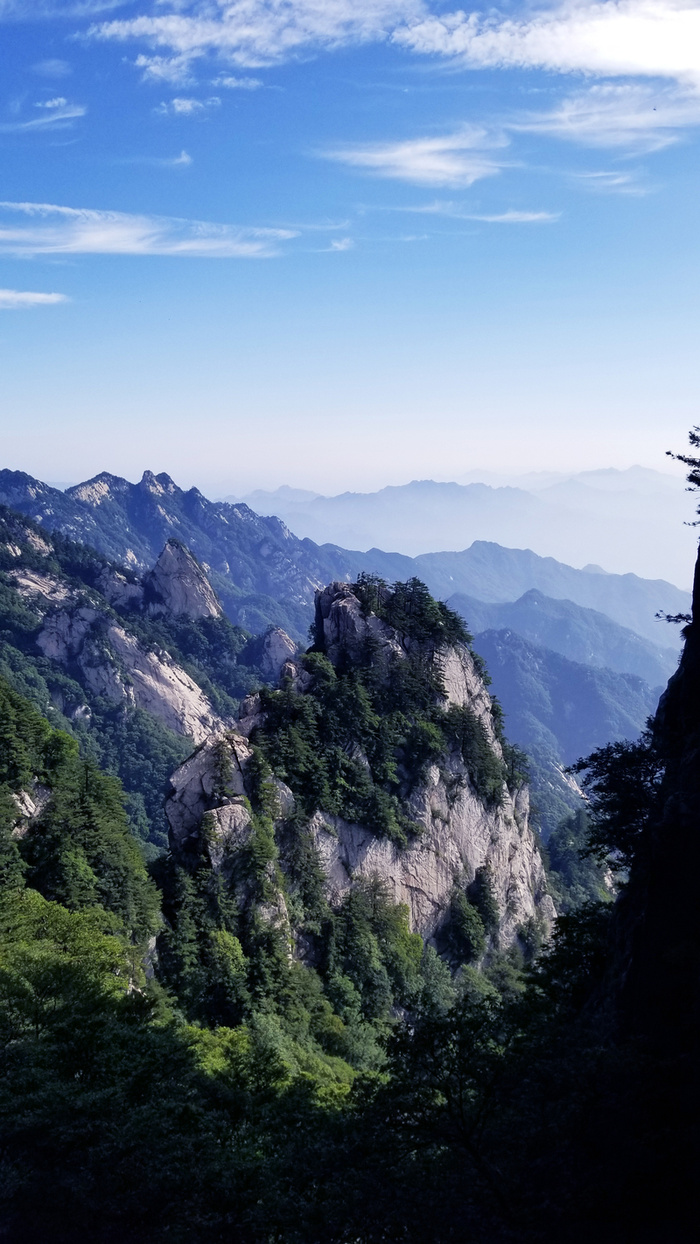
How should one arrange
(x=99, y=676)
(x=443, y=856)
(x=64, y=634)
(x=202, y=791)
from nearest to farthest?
(x=202, y=791) < (x=443, y=856) < (x=99, y=676) < (x=64, y=634)

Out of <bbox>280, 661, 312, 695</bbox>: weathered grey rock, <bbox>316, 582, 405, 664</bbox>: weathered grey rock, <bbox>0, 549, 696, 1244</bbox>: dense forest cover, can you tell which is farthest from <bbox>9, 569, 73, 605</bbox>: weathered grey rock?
<bbox>0, 549, 696, 1244</bbox>: dense forest cover

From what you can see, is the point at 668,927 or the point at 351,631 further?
the point at 351,631

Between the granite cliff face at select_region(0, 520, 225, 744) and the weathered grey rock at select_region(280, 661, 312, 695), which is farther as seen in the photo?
the granite cliff face at select_region(0, 520, 225, 744)

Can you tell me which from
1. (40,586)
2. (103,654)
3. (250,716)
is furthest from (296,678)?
(40,586)

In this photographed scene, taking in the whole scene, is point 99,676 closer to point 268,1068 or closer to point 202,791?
point 202,791

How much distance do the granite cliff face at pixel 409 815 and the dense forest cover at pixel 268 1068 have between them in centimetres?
215

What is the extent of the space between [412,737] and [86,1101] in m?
43.3

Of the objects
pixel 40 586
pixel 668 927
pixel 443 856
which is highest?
pixel 40 586

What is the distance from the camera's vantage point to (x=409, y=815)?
61.3m

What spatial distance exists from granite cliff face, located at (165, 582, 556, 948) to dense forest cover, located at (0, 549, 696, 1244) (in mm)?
2152

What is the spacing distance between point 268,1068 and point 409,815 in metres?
34.4

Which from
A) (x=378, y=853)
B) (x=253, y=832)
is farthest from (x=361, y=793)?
(x=253, y=832)

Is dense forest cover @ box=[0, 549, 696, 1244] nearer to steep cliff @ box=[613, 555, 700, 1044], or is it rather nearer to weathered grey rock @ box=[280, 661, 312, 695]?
steep cliff @ box=[613, 555, 700, 1044]

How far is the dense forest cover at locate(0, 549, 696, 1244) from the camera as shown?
57.4ft
